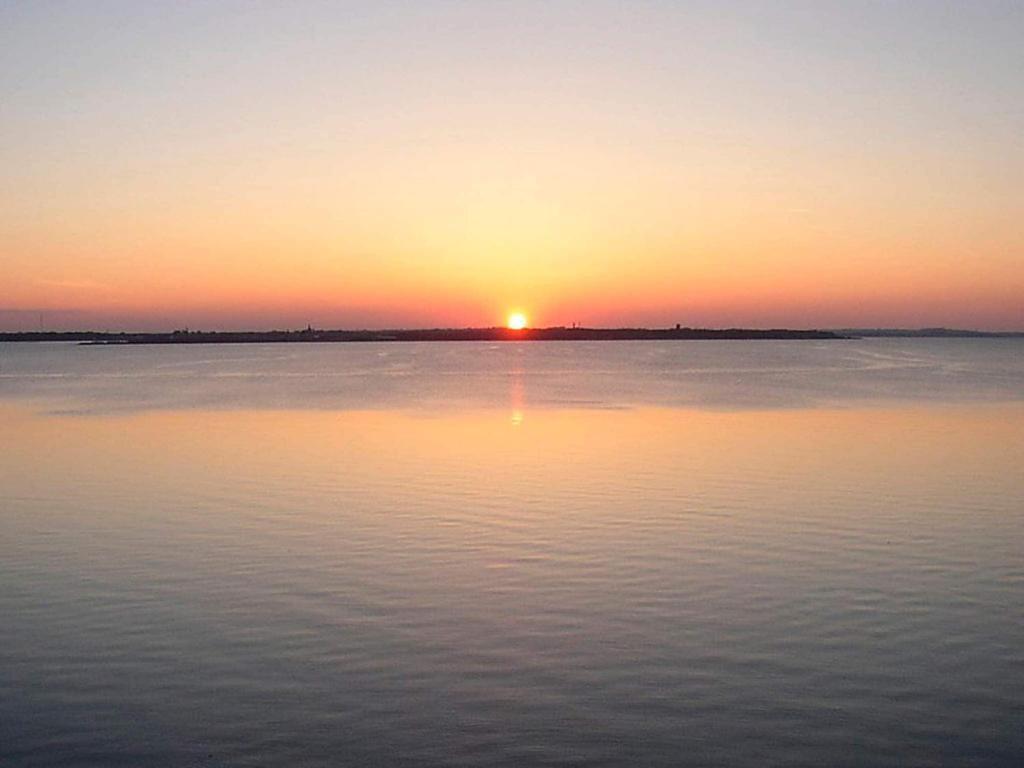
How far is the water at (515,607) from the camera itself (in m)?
7.32

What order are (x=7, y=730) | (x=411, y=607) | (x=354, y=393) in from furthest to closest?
(x=354, y=393) < (x=411, y=607) < (x=7, y=730)

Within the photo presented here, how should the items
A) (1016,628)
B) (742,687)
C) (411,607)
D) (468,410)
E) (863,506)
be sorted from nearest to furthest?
(742,687) → (1016,628) → (411,607) → (863,506) → (468,410)

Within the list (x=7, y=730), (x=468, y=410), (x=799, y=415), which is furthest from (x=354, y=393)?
(x=7, y=730)

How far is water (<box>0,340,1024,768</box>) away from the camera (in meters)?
7.32

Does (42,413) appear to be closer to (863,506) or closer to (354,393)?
(354,393)

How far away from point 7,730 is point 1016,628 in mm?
8403

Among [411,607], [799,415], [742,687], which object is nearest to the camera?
[742,687]

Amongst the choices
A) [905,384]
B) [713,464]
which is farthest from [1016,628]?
[905,384]

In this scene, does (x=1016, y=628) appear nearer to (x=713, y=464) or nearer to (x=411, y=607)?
(x=411, y=607)

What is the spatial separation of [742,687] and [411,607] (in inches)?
145

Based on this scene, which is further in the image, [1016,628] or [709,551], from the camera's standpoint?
[709,551]

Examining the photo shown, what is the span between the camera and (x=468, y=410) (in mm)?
38812

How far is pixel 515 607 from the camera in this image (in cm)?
1053

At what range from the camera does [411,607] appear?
10570 mm
